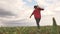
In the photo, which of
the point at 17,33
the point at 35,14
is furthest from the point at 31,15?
the point at 17,33

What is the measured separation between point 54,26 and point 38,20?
23.7 feet

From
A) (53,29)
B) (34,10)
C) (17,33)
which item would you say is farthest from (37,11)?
(53,29)

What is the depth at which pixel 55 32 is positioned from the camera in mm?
8367

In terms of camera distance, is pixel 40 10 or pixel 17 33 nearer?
pixel 17 33

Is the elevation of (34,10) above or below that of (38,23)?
above

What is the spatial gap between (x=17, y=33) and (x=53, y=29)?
196 cm

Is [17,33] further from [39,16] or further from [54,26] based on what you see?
[39,16]

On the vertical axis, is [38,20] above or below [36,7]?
below

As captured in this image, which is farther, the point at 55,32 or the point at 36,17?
the point at 36,17

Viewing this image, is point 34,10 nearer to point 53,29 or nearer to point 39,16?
point 39,16

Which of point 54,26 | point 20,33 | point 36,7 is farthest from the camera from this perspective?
point 36,7

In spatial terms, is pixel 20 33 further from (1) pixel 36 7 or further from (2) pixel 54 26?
(1) pixel 36 7

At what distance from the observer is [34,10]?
1535 centimetres

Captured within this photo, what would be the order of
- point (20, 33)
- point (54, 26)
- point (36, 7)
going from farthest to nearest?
point (36, 7) → point (20, 33) → point (54, 26)
